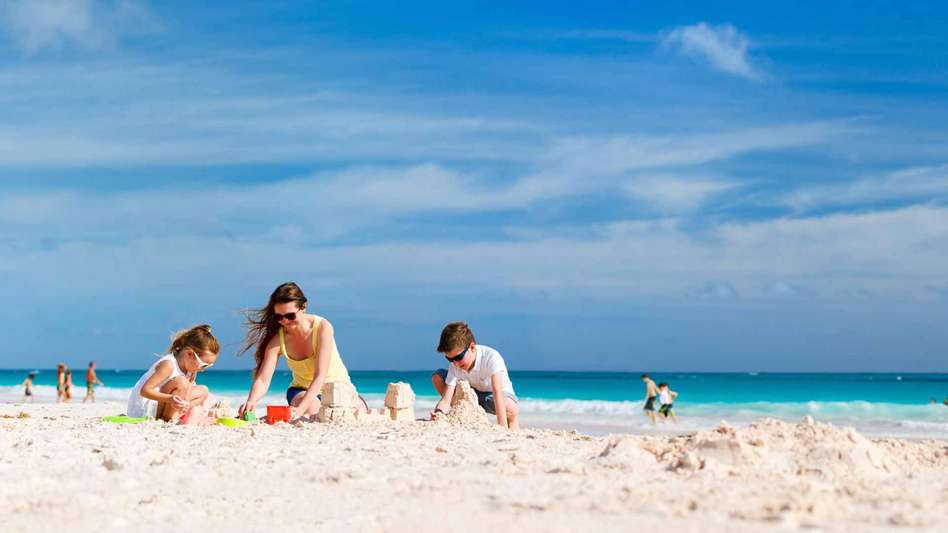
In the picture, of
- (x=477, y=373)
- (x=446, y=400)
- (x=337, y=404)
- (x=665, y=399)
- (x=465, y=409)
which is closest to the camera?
(x=337, y=404)

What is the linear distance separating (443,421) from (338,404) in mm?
815

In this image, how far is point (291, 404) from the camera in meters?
7.93

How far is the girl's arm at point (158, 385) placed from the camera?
7.34m

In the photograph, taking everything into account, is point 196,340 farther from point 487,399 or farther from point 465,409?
point 487,399

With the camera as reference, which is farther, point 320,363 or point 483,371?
point 483,371

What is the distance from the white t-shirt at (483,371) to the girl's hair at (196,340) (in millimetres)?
2008

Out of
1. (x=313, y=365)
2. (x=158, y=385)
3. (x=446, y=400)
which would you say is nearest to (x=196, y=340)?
(x=158, y=385)

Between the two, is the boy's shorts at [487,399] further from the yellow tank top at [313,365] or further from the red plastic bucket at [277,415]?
the red plastic bucket at [277,415]

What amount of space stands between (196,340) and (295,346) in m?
0.78

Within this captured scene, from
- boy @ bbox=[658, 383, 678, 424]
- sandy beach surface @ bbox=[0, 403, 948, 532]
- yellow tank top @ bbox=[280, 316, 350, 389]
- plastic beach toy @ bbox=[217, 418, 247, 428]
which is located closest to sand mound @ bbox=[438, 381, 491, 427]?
yellow tank top @ bbox=[280, 316, 350, 389]

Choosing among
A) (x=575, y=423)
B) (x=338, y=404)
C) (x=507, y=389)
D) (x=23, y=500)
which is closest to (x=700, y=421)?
(x=575, y=423)

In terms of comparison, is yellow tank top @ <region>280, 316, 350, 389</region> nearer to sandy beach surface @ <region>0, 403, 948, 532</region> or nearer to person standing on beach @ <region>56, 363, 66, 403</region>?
sandy beach surface @ <region>0, 403, 948, 532</region>

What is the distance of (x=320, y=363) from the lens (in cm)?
751

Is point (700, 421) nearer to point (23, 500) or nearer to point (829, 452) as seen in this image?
point (829, 452)
